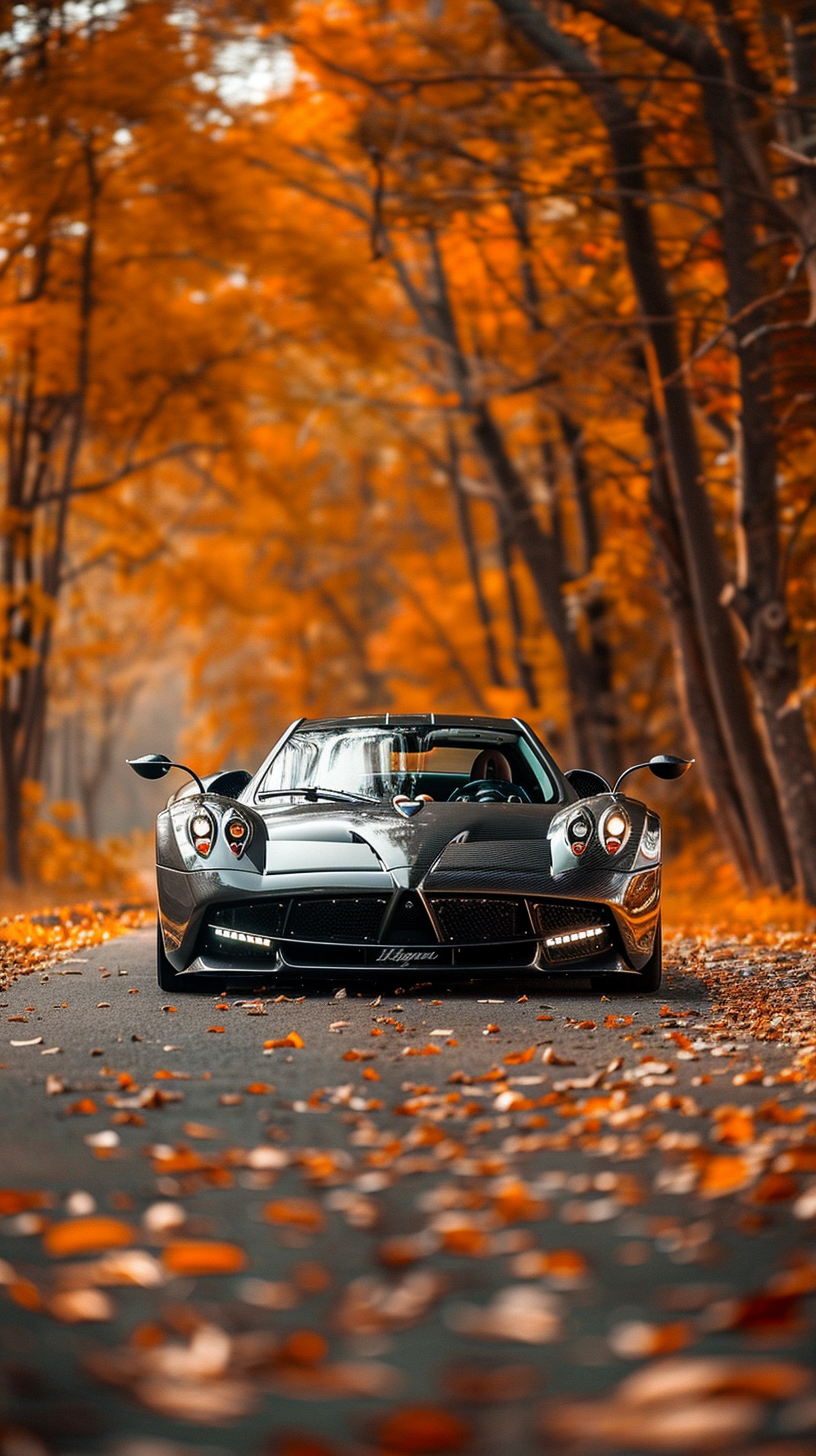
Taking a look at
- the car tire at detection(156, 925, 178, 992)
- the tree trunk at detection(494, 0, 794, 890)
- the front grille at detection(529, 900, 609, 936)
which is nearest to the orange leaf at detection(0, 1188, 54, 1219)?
the front grille at detection(529, 900, 609, 936)

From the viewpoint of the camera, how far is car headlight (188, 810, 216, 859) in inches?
259

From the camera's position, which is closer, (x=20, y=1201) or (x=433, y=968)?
(x=20, y=1201)

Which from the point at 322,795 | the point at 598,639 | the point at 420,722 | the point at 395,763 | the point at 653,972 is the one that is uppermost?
the point at 598,639

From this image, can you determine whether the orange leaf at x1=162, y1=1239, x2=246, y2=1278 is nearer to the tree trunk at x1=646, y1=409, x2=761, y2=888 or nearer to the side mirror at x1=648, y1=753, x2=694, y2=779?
the side mirror at x1=648, y1=753, x2=694, y2=779

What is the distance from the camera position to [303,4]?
49.0 ft

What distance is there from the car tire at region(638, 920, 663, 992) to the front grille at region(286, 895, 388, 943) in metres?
1.15

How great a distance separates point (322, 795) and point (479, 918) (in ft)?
4.62

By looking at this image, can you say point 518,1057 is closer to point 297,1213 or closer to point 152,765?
point 297,1213

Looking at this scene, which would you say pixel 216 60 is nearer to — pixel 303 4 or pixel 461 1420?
pixel 303 4

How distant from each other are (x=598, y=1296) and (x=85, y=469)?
2473 cm

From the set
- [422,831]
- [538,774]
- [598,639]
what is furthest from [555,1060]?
[598,639]

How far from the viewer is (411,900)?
624cm

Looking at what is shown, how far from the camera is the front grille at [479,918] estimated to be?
6.25 metres

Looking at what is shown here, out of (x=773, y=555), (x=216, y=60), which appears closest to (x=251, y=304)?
(x=216, y=60)
